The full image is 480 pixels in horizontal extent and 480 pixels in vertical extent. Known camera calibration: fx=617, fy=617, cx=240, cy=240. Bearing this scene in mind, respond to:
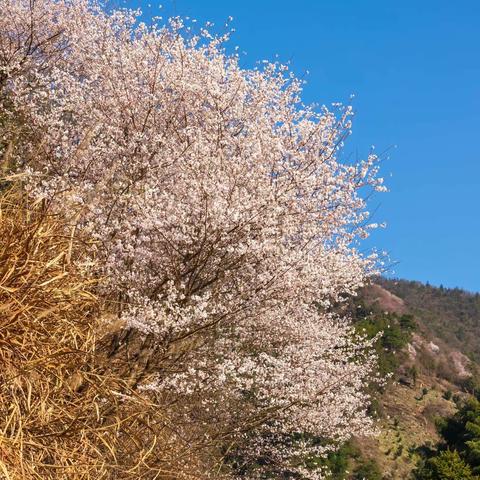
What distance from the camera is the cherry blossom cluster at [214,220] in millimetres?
7605

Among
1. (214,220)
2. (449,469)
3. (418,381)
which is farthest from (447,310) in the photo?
(214,220)

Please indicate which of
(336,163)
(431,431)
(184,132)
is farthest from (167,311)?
(431,431)

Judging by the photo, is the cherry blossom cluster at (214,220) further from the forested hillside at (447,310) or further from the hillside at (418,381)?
the forested hillside at (447,310)

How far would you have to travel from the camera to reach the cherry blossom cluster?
7605 mm

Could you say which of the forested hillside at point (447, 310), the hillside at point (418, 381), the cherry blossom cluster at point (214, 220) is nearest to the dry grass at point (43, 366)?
the cherry blossom cluster at point (214, 220)

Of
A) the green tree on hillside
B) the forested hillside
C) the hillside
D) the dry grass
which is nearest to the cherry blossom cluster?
the dry grass

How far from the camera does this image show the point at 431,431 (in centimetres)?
5353

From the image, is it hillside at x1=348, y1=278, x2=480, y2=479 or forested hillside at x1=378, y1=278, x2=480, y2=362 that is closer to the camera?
hillside at x1=348, y1=278, x2=480, y2=479

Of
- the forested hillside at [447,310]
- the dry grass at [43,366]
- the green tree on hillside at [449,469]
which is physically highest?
the forested hillside at [447,310]

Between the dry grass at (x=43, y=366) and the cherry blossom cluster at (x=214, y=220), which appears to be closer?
the dry grass at (x=43, y=366)

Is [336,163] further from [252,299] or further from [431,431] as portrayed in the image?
[431,431]

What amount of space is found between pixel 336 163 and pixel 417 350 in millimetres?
64122

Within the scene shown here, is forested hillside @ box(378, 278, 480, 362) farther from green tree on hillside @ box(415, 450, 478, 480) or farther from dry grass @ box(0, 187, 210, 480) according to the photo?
dry grass @ box(0, 187, 210, 480)

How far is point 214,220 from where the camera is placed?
7578 mm
